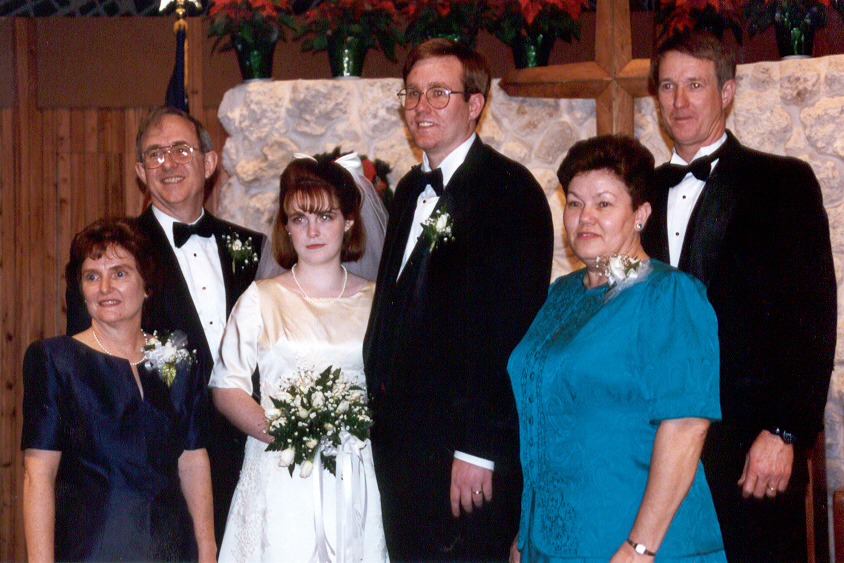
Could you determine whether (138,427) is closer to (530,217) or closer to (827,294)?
(530,217)

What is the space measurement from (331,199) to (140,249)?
62 cm

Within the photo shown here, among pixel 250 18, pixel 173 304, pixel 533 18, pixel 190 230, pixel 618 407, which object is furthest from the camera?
pixel 250 18

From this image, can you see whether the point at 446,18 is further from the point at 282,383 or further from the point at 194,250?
the point at 282,383

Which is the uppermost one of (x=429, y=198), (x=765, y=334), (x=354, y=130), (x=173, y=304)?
(x=354, y=130)

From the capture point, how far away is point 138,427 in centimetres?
251

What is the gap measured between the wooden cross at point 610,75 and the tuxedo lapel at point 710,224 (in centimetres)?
111

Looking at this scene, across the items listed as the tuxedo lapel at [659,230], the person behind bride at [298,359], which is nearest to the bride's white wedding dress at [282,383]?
the person behind bride at [298,359]

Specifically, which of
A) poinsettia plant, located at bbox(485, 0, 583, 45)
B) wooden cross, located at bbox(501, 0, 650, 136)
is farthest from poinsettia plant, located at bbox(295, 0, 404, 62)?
wooden cross, located at bbox(501, 0, 650, 136)

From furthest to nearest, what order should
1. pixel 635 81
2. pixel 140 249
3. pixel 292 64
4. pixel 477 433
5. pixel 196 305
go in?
pixel 292 64, pixel 635 81, pixel 196 305, pixel 140 249, pixel 477 433

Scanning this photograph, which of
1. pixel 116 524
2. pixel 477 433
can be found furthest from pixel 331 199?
pixel 116 524

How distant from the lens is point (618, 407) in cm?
199

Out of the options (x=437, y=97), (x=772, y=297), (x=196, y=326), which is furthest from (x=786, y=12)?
(x=196, y=326)

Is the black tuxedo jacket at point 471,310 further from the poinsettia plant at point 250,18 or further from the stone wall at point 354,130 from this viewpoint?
the poinsettia plant at point 250,18

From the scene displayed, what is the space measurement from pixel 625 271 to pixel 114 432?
1.57m
